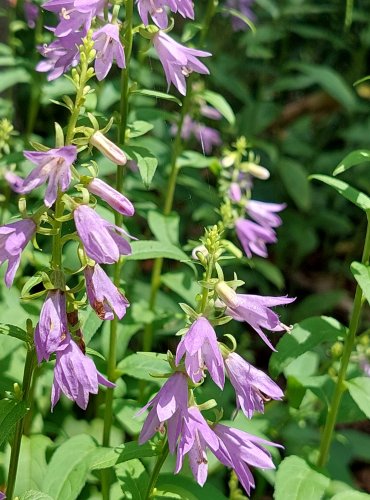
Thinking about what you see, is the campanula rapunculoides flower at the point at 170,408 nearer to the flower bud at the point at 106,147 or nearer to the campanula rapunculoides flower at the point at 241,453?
the campanula rapunculoides flower at the point at 241,453

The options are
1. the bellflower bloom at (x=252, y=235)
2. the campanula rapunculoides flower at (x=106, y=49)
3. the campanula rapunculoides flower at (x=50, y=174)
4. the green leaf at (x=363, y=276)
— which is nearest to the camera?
the campanula rapunculoides flower at (x=50, y=174)

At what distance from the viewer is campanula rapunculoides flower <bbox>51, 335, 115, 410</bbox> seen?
187 centimetres

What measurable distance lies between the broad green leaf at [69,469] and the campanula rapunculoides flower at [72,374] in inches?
19.7

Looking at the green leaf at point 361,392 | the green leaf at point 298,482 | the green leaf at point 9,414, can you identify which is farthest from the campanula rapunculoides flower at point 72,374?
the green leaf at point 361,392

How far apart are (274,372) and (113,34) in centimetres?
107

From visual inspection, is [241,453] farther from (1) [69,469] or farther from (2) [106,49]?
(2) [106,49]

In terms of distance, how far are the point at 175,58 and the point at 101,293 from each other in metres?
0.77

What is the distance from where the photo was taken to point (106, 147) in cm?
193

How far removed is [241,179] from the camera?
3.58m

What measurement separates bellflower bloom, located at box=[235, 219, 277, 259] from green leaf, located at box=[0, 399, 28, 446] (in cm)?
152

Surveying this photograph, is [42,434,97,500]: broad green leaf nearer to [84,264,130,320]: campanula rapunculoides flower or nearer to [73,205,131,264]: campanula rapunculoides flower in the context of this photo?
[84,264,130,320]: campanula rapunculoides flower

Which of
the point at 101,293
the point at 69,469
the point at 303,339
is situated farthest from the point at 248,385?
the point at 69,469

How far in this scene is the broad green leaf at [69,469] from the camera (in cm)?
230

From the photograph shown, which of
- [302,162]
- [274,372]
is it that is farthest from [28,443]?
[302,162]
